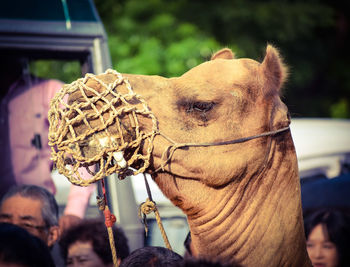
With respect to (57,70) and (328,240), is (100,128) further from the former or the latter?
(57,70)

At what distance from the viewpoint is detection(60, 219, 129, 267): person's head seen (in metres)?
3.29

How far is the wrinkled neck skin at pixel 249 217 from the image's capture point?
7.69ft

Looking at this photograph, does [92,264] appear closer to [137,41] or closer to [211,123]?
[211,123]

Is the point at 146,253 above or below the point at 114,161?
below

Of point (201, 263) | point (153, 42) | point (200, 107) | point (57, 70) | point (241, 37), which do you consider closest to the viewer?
point (201, 263)

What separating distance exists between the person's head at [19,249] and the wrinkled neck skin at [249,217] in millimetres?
758

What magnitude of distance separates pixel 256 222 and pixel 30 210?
1.72 metres

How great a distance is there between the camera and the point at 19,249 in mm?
2420

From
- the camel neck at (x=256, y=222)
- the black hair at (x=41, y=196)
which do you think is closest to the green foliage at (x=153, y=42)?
the black hair at (x=41, y=196)

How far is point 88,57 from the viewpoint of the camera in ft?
11.7

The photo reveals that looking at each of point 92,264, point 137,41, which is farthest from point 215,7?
point 92,264

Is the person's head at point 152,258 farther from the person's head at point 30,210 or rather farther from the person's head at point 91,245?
the person's head at point 30,210

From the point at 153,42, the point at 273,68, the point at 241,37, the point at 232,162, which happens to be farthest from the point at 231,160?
the point at 241,37

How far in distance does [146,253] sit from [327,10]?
1248 centimetres
